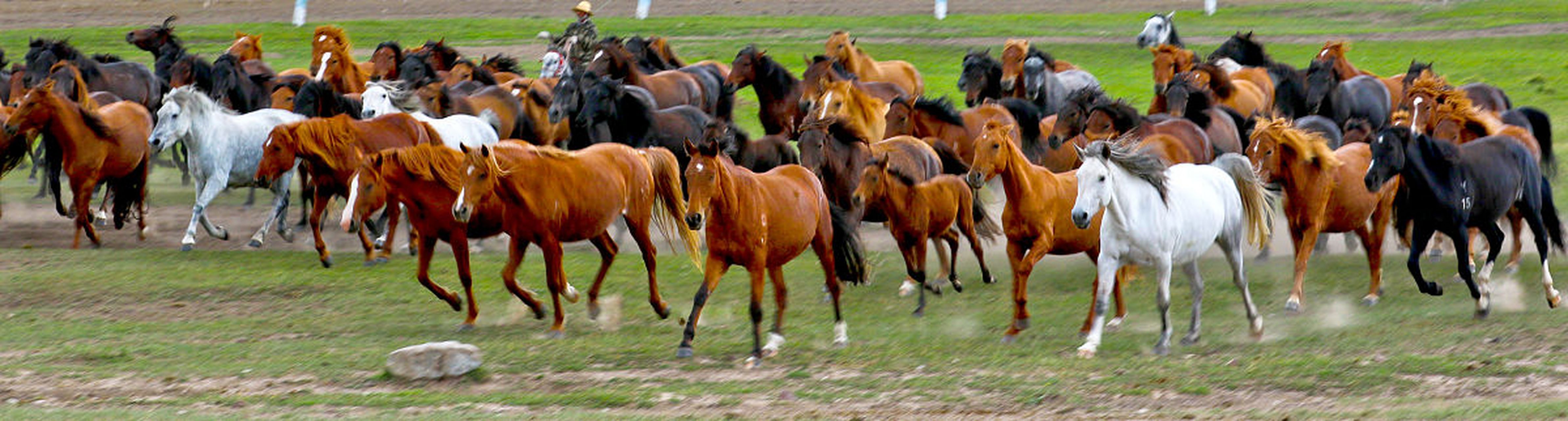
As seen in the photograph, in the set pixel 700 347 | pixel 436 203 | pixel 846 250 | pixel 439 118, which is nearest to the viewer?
pixel 700 347

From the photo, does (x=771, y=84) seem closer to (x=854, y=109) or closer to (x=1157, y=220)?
(x=854, y=109)

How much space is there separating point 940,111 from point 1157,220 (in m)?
5.41

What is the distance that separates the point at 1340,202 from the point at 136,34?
53.2 feet

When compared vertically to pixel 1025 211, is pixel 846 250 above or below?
below

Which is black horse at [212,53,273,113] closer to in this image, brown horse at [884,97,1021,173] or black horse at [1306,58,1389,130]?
brown horse at [884,97,1021,173]

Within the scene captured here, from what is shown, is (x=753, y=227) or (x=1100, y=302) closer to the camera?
(x=1100, y=302)

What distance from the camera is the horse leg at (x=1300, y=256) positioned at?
1165 centimetres

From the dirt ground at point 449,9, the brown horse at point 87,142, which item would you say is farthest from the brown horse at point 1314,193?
the dirt ground at point 449,9

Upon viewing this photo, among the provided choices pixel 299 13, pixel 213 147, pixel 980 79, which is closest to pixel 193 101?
pixel 213 147

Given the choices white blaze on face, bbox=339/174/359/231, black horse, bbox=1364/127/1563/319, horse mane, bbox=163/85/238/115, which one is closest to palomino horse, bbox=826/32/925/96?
horse mane, bbox=163/85/238/115

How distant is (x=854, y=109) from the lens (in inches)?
625

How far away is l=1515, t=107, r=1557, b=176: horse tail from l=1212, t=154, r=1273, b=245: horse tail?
158 inches

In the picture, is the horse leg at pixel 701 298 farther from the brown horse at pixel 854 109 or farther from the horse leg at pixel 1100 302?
the brown horse at pixel 854 109

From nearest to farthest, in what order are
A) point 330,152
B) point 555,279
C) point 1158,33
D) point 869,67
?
point 555,279 < point 330,152 < point 869,67 < point 1158,33
